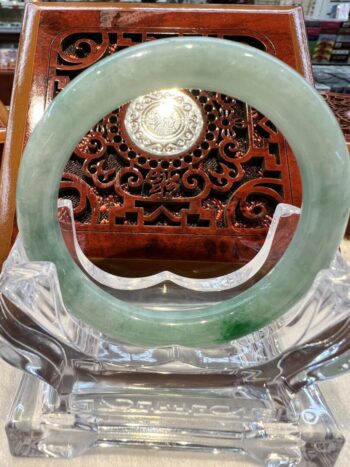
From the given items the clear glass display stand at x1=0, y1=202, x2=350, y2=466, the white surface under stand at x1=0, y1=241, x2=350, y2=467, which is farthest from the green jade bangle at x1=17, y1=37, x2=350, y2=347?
the white surface under stand at x1=0, y1=241, x2=350, y2=467

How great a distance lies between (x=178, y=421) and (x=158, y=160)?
46 cm

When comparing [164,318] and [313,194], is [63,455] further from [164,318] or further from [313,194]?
[313,194]

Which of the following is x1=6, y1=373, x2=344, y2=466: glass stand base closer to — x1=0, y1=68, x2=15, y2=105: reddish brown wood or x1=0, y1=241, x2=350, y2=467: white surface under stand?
x1=0, y1=241, x2=350, y2=467: white surface under stand

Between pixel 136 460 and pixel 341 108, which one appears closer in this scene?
pixel 136 460

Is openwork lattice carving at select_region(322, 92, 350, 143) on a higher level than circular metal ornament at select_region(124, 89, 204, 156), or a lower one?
higher

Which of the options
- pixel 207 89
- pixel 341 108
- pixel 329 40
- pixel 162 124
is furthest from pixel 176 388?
pixel 329 40

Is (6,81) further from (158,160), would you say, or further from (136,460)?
(136,460)

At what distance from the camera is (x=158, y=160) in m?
0.80

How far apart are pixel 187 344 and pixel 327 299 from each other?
0.58 feet

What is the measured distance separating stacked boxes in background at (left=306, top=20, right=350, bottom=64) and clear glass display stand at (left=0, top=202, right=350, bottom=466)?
1.26 m

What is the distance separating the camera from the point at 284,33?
82 cm

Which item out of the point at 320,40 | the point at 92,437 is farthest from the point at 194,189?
the point at 320,40

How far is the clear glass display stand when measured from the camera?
0.50 meters

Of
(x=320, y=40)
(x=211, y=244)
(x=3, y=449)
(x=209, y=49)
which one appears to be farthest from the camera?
(x=320, y=40)
